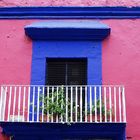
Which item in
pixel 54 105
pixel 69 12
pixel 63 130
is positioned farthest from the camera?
pixel 69 12

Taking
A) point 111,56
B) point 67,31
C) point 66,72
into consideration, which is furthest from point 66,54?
point 111,56

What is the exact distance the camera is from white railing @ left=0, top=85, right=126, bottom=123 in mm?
9242

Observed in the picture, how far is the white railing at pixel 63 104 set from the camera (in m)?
9.24

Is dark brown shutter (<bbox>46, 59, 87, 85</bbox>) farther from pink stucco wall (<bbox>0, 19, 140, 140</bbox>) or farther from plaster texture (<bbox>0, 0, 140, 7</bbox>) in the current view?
plaster texture (<bbox>0, 0, 140, 7</bbox>)

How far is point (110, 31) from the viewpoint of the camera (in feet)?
34.4

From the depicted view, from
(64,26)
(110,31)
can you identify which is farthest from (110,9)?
(64,26)

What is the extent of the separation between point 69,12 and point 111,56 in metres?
1.44

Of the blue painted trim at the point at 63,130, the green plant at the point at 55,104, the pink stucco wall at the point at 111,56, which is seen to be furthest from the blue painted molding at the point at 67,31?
the blue painted trim at the point at 63,130

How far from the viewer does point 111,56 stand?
10.4 metres

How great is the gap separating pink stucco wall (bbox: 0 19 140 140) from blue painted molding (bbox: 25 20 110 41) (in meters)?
0.24

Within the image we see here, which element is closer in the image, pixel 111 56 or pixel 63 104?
pixel 63 104

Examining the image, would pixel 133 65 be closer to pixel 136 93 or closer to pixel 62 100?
pixel 136 93

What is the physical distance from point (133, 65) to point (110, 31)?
3.10 ft

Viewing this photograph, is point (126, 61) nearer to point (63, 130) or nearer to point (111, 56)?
point (111, 56)
